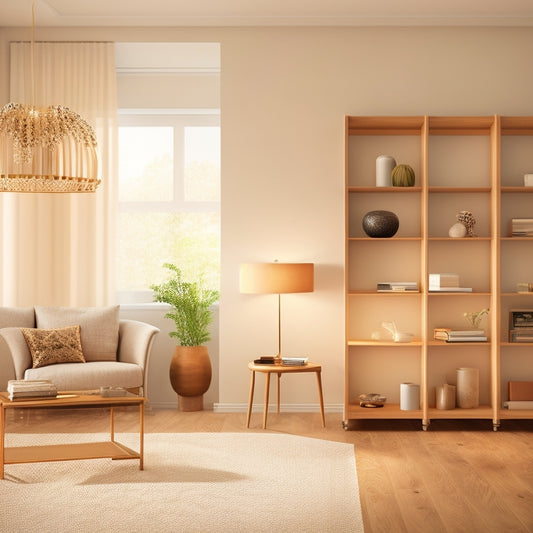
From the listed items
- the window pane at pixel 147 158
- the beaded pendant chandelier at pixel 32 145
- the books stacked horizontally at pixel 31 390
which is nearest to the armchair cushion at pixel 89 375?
the books stacked horizontally at pixel 31 390

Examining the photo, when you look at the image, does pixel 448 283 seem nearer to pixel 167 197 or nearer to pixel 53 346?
pixel 167 197

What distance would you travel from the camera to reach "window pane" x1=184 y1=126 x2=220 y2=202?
742cm

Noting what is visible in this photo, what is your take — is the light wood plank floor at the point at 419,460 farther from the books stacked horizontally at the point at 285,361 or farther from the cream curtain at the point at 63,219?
the cream curtain at the point at 63,219

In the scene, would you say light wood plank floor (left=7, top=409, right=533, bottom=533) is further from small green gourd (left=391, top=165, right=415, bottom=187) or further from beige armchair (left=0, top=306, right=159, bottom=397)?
small green gourd (left=391, top=165, right=415, bottom=187)

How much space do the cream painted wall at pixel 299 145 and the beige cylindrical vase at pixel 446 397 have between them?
848 mm

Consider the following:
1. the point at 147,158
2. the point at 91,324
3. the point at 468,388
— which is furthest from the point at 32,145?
the point at 468,388

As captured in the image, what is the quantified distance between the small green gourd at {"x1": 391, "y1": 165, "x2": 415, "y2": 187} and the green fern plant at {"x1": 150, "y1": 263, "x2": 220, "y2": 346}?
1863 millimetres

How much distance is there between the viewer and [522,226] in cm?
620

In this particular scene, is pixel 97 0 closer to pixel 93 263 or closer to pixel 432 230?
pixel 93 263

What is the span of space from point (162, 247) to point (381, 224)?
7.50 ft

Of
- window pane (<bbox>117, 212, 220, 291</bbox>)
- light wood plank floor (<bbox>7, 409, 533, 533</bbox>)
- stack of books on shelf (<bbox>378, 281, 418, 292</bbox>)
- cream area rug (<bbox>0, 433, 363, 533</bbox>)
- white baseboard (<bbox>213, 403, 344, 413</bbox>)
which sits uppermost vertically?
window pane (<bbox>117, 212, 220, 291</bbox>)

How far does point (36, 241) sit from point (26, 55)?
5.30 feet

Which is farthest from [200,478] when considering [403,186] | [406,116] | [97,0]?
[97,0]

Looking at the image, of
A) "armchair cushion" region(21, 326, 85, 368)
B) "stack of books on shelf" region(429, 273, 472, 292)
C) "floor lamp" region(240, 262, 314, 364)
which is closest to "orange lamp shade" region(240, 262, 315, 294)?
"floor lamp" region(240, 262, 314, 364)
